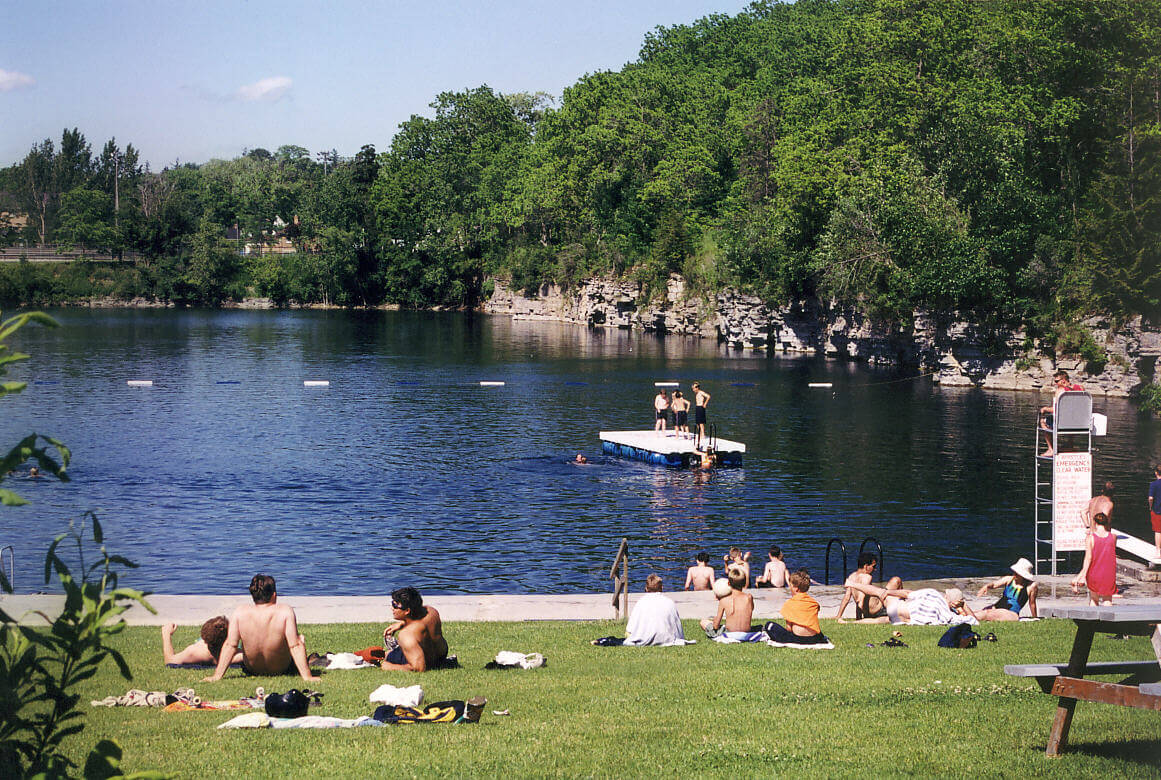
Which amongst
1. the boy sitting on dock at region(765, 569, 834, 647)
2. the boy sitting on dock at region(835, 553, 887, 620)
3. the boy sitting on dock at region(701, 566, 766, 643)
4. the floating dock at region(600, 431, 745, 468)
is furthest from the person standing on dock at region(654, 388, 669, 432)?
the boy sitting on dock at region(765, 569, 834, 647)

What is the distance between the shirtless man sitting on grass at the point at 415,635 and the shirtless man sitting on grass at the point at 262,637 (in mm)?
1170

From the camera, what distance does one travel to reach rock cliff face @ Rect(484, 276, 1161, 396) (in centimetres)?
6056

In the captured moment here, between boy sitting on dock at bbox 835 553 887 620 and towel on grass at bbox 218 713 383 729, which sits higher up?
towel on grass at bbox 218 713 383 729

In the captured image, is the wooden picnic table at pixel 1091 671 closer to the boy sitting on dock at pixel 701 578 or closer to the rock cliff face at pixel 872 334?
the boy sitting on dock at pixel 701 578

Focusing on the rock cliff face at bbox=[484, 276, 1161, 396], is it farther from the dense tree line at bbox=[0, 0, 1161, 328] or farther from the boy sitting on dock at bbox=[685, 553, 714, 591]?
the boy sitting on dock at bbox=[685, 553, 714, 591]

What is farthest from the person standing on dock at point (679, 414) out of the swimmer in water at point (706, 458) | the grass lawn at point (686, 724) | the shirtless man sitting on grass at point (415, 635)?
the shirtless man sitting on grass at point (415, 635)

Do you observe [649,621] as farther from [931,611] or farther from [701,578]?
[701,578]

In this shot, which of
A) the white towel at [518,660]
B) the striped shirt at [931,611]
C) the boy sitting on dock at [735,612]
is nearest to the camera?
the white towel at [518,660]

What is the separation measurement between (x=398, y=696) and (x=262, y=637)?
9.18ft

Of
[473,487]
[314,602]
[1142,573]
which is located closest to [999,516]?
[1142,573]

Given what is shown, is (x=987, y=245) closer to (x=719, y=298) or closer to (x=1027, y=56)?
(x=1027, y=56)

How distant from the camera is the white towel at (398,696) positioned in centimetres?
1083

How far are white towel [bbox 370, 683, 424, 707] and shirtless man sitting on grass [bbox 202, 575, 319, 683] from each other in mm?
2057

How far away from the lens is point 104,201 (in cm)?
16275
